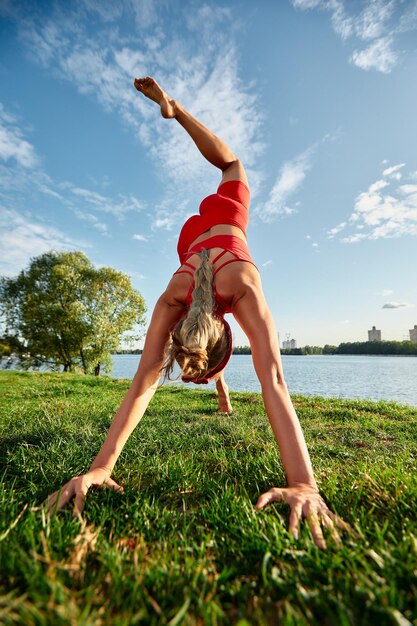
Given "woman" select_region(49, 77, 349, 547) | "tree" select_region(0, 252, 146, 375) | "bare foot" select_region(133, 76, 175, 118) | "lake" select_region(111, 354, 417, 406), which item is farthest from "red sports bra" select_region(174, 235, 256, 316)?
"tree" select_region(0, 252, 146, 375)

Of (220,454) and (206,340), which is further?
(220,454)

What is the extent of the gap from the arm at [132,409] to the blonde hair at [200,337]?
12 centimetres

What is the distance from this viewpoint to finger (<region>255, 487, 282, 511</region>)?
1695 millimetres

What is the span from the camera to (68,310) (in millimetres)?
25516

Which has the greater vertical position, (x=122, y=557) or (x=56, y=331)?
(x=56, y=331)

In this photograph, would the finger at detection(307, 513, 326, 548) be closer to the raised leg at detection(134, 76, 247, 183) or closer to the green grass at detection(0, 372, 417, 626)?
the green grass at detection(0, 372, 417, 626)

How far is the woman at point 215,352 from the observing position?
1.79 meters

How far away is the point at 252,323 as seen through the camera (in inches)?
86.9

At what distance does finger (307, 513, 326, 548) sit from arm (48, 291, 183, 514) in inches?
47.9

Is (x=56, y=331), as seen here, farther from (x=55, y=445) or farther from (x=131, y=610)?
(x=131, y=610)

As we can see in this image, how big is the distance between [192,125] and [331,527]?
13.5 feet

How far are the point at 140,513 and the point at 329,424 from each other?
4.16m

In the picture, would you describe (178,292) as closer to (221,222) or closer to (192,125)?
(221,222)

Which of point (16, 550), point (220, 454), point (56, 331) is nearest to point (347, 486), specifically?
point (220, 454)
